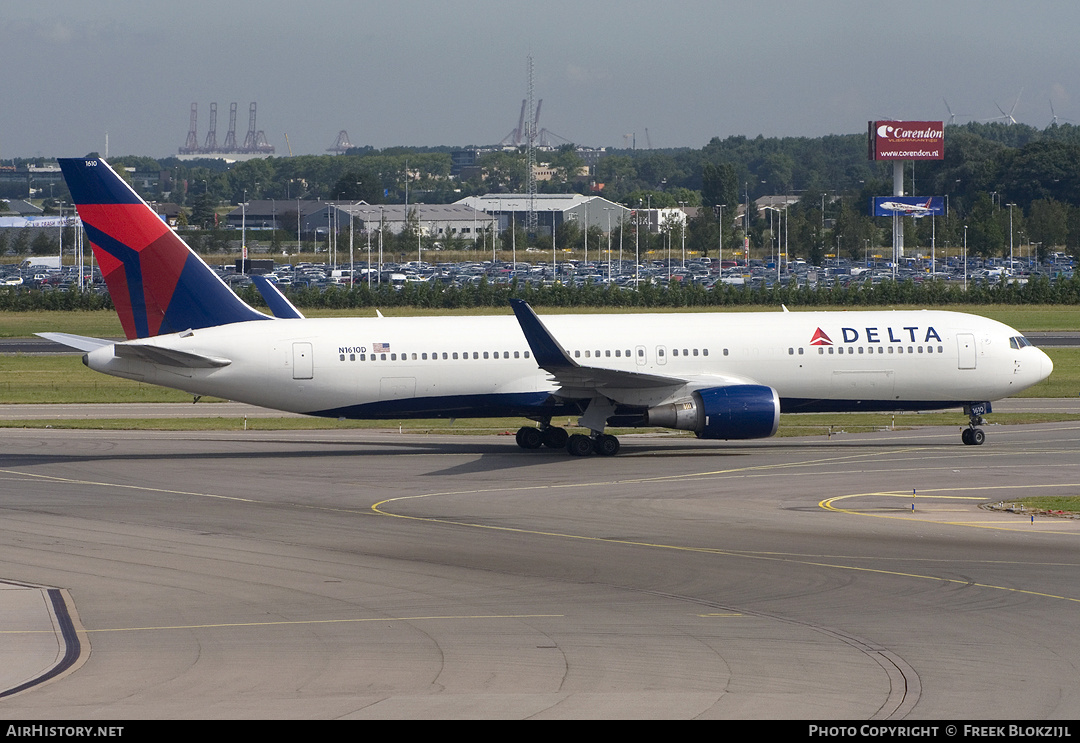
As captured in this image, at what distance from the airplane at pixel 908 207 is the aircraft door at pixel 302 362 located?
499ft

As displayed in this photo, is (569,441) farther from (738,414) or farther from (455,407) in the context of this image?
(738,414)

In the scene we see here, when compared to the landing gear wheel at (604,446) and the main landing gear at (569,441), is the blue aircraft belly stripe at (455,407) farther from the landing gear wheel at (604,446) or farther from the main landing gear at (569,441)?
the landing gear wheel at (604,446)

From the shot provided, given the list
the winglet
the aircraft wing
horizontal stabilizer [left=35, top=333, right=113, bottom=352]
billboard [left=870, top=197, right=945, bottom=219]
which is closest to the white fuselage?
the aircraft wing

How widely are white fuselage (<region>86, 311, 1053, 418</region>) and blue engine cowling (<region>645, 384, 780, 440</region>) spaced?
103cm

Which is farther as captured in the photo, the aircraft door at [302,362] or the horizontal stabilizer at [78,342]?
the horizontal stabilizer at [78,342]

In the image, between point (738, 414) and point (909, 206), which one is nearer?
point (738, 414)

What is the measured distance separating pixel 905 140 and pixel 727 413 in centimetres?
15779

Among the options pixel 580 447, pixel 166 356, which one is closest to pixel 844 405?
pixel 580 447

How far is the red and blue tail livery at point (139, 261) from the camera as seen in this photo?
131ft

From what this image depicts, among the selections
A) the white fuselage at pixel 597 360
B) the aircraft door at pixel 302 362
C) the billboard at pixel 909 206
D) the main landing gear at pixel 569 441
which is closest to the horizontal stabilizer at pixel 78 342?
the white fuselage at pixel 597 360

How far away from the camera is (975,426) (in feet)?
141

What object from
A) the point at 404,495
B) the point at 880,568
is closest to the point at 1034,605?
the point at 880,568

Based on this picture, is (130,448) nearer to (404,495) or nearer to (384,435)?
(384,435)

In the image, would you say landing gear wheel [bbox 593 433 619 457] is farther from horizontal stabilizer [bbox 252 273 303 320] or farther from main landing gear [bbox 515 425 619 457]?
horizontal stabilizer [bbox 252 273 303 320]
